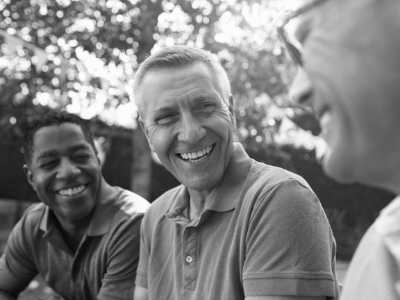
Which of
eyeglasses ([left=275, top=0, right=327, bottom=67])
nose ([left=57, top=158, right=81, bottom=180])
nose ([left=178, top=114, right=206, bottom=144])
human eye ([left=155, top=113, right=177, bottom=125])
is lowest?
nose ([left=57, top=158, right=81, bottom=180])

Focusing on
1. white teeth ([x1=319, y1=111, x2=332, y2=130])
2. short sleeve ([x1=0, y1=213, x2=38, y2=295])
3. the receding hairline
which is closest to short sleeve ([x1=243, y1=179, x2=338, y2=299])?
the receding hairline

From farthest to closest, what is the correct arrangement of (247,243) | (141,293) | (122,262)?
1. (122,262)
2. (141,293)
3. (247,243)

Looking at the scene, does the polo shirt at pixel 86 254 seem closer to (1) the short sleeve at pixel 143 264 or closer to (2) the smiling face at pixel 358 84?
(1) the short sleeve at pixel 143 264

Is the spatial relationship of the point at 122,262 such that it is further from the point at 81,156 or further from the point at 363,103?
the point at 363,103

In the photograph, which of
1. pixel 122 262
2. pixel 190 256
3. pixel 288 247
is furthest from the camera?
pixel 122 262

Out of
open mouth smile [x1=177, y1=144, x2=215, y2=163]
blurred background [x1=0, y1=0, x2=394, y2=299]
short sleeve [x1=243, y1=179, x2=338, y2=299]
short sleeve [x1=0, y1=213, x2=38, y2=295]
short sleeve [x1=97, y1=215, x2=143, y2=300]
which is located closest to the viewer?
short sleeve [x1=243, y1=179, x2=338, y2=299]

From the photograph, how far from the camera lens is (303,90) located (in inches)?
36.0

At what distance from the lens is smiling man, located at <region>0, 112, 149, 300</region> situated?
284 centimetres

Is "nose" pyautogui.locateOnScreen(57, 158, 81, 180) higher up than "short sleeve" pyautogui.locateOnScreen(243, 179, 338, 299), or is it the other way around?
"short sleeve" pyautogui.locateOnScreen(243, 179, 338, 299)

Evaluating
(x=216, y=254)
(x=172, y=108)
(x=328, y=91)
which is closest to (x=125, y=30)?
(x=172, y=108)

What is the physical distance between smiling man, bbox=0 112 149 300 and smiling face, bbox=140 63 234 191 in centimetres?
87

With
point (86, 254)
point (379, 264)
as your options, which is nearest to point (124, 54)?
point (86, 254)

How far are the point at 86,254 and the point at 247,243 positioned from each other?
4.62 ft

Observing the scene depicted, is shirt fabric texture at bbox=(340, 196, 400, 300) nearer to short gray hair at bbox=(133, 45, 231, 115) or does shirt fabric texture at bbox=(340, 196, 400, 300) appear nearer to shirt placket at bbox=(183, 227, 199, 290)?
shirt placket at bbox=(183, 227, 199, 290)
